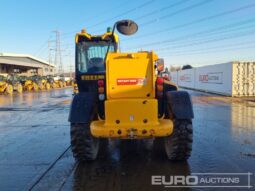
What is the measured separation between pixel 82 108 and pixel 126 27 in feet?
5.99

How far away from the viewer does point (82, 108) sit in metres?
5.50

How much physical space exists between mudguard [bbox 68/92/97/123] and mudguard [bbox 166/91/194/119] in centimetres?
Result: 155

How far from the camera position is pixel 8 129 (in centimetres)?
997

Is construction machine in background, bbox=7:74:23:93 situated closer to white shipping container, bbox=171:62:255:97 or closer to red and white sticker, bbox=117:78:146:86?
white shipping container, bbox=171:62:255:97

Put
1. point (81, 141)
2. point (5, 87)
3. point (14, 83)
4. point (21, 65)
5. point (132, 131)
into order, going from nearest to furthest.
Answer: point (132, 131) < point (81, 141) < point (5, 87) < point (14, 83) < point (21, 65)

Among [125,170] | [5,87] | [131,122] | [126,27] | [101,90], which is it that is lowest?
[125,170]

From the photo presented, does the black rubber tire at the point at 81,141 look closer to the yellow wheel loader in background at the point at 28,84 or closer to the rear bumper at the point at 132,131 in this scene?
the rear bumper at the point at 132,131

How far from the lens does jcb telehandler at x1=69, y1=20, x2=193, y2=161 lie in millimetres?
5051

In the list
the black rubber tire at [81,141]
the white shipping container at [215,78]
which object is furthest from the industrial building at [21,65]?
the black rubber tire at [81,141]

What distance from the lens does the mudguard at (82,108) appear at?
540 cm

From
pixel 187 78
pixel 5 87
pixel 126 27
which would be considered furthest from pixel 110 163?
pixel 187 78

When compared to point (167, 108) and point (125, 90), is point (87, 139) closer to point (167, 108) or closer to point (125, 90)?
point (125, 90)

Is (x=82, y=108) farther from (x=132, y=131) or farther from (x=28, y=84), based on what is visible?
(x=28, y=84)

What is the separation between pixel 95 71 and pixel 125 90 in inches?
94.3
